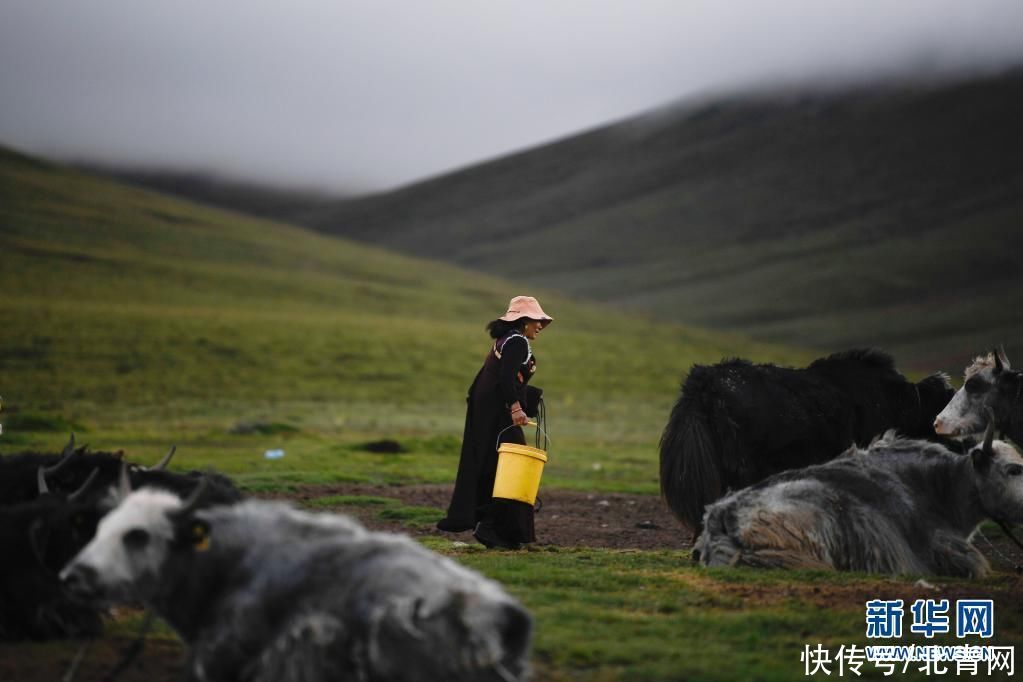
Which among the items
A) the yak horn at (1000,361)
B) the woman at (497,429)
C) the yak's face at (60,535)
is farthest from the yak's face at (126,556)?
the yak horn at (1000,361)

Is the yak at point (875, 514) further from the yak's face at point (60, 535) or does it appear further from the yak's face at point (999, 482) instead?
the yak's face at point (60, 535)

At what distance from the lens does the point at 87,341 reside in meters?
52.0

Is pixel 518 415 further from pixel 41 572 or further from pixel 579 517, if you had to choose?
pixel 579 517

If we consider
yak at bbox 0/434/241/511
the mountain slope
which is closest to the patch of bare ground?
yak at bbox 0/434/241/511

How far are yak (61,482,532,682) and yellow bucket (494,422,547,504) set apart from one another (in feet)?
13.7

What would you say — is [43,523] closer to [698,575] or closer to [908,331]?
[698,575]

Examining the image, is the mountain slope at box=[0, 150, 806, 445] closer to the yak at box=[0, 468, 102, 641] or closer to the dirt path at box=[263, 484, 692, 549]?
the dirt path at box=[263, 484, 692, 549]

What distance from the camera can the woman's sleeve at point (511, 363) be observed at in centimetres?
995

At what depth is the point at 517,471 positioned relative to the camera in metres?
9.75

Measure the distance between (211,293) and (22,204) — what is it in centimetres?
3214

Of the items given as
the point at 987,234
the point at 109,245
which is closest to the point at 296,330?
the point at 109,245

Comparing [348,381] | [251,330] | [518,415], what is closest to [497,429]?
[518,415]

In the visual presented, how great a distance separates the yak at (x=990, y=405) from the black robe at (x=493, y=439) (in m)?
3.84

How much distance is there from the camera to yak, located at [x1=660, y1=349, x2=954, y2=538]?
10022 mm
